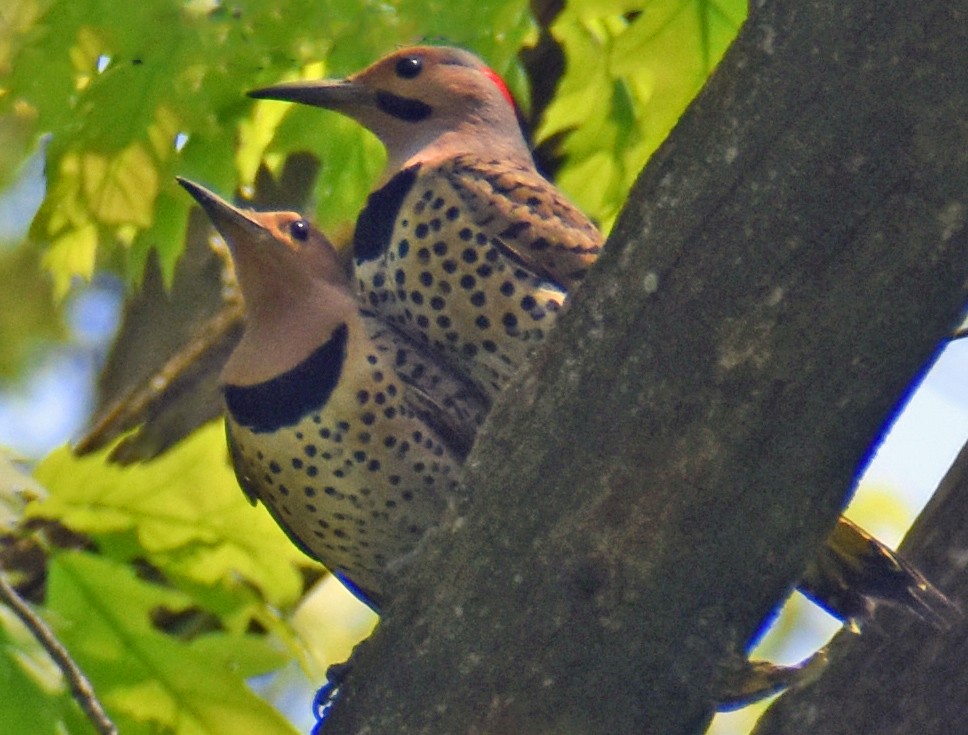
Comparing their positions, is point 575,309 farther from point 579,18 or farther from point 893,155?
point 579,18

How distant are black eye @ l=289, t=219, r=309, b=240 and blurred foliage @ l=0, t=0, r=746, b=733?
32cm

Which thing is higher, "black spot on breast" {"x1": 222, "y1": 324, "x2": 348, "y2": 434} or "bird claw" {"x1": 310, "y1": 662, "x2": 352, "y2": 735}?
"black spot on breast" {"x1": 222, "y1": 324, "x2": 348, "y2": 434}

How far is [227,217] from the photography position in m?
3.49

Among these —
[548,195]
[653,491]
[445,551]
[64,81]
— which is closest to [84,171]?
[64,81]

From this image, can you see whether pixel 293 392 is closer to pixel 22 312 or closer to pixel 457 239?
pixel 457 239

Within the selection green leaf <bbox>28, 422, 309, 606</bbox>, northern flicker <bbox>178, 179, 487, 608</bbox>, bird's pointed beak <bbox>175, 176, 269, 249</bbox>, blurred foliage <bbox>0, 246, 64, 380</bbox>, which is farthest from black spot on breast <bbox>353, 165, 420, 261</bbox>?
blurred foliage <bbox>0, 246, 64, 380</bbox>

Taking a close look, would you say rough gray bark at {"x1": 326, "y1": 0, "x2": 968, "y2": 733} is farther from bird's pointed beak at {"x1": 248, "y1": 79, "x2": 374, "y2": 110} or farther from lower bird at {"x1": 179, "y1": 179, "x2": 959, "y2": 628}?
bird's pointed beak at {"x1": 248, "y1": 79, "x2": 374, "y2": 110}

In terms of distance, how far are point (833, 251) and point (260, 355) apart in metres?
1.59

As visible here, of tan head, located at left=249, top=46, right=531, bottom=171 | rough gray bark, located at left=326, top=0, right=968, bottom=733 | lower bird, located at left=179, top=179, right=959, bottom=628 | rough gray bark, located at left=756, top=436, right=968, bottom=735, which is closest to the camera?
rough gray bark, located at left=326, top=0, right=968, bottom=733

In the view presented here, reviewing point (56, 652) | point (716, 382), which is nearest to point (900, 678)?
point (716, 382)

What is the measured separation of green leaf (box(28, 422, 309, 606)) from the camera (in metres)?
3.30

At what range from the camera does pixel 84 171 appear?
3.78 meters

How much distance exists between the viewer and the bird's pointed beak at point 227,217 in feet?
11.2

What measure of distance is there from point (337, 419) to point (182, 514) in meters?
0.46
